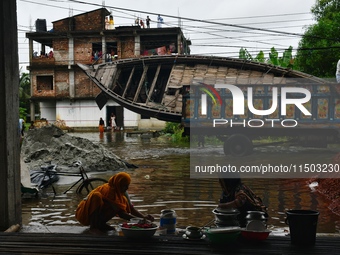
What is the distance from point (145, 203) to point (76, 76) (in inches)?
1253

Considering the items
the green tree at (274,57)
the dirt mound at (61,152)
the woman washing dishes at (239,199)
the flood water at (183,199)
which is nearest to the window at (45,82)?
the green tree at (274,57)

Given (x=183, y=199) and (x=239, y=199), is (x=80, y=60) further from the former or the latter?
(x=239, y=199)

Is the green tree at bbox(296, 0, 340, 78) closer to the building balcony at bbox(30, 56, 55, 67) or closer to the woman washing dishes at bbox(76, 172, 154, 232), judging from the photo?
the woman washing dishes at bbox(76, 172, 154, 232)

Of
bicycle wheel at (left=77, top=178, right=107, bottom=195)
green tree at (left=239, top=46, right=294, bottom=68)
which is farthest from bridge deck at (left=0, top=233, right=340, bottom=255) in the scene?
green tree at (left=239, top=46, right=294, bottom=68)

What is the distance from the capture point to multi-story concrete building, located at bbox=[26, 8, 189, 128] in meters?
38.4

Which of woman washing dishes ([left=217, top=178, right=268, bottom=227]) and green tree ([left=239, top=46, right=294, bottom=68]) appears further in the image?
green tree ([left=239, top=46, right=294, bottom=68])

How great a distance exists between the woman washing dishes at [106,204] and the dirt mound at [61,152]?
663 centimetres

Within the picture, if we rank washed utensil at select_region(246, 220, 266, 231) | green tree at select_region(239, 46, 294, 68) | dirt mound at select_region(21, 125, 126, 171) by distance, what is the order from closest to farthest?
washed utensil at select_region(246, 220, 266, 231)
dirt mound at select_region(21, 125, 126, 171)
green tree at select_region(239, 46, 294, 68)

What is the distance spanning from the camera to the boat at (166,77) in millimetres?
20172

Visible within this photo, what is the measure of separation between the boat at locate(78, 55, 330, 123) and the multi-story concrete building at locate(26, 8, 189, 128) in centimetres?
1441

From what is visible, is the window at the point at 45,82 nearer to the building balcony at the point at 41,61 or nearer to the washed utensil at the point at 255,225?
the building balcony at the point at 41,61

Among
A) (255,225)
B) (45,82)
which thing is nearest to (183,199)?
(255,225)

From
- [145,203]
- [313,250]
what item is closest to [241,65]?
[145,203]

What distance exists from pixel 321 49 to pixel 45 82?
85.0 ft
